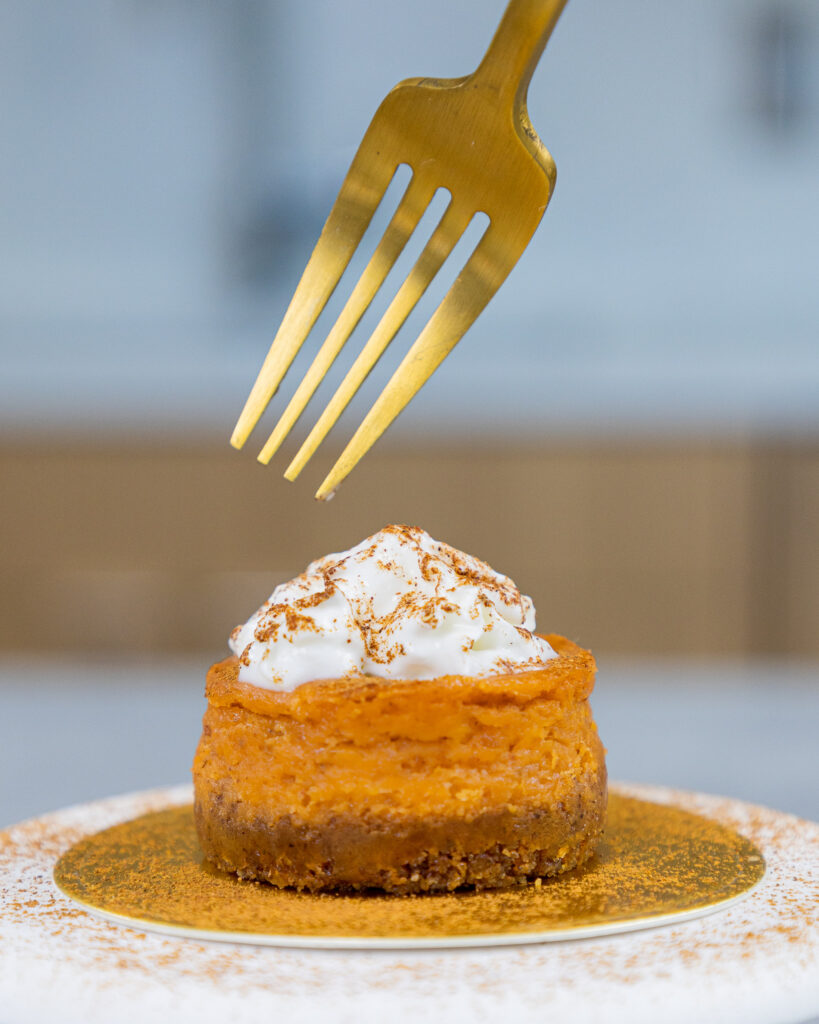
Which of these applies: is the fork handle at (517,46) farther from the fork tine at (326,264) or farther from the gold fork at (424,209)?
the fork tine at (326,264)

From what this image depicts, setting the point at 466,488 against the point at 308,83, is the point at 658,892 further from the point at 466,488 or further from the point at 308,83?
the point at 308,83

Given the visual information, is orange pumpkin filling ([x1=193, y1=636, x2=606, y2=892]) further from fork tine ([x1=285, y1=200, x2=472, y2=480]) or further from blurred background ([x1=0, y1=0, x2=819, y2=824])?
blurred background ([x1=0, y1=0, x2=819, y2=824])

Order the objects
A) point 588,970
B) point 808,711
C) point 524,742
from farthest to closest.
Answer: point 808,711, point 524,742, point 588,970

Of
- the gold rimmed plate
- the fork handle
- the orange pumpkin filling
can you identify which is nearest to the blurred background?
the gold rimmed plate

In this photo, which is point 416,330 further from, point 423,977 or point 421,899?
point 423,977

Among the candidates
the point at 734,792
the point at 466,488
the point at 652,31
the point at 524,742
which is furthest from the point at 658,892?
the point at 652,31

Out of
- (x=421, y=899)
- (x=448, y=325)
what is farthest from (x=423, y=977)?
(x=448, y=325)

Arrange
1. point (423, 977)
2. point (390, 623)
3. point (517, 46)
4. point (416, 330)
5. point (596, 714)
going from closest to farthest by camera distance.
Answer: point (423, 977) → point (517, 46) → point (390, 623) → point (596, 714) → point (416, 330)
